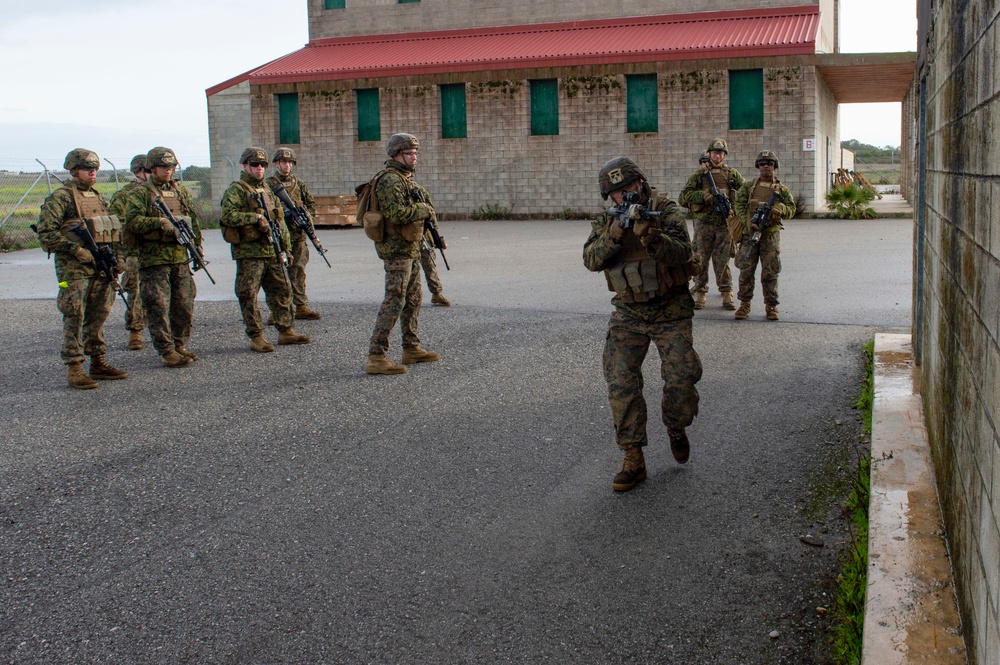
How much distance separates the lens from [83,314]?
9.03m

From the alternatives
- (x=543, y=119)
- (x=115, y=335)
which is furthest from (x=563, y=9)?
(x=115, y=335)

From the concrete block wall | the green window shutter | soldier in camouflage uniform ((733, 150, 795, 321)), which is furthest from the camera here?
the green window shutter

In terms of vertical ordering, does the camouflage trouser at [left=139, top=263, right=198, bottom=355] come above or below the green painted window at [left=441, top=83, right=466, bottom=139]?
below

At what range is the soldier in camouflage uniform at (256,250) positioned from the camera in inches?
394

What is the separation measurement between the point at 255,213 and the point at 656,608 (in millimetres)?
6998

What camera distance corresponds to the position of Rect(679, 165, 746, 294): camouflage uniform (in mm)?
11211

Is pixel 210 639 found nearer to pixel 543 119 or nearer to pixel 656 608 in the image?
pixel 656 608

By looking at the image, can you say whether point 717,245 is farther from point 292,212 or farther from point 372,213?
point 292,212

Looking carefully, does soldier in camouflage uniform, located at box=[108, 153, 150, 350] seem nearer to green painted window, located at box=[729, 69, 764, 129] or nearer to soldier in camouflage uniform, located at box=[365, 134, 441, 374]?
soldier in camouflage uniform, located at box=[365, 134, 441, 374]

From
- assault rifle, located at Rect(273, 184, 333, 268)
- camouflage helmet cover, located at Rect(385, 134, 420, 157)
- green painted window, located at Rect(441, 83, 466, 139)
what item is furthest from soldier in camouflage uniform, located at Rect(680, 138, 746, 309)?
green painted window, located at Rect(441, 83, 466, 139)

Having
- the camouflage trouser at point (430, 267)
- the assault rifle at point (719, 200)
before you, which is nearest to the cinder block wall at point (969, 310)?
the assault rifle at point (719, 200)

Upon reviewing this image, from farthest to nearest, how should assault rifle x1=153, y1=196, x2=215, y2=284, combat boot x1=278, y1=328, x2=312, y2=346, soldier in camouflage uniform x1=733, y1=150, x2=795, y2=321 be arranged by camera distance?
soldier in camouflage uniform x1=733, y1=150, x2=795, y2=321 → combat boot x1=278, y1=328, x2=312, y2=346 → assault rifle x1=153, y1=196, x2=215, y2=284

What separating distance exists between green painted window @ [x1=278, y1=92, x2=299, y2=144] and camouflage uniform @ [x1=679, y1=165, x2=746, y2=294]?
21.8 metres

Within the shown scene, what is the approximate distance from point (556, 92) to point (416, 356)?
20.5m
